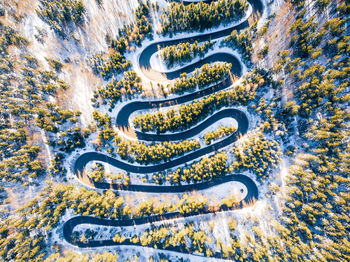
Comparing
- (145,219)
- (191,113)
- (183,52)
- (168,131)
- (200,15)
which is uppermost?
(200,15)

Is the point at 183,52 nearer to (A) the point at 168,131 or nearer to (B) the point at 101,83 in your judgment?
(A) the point at 168,131

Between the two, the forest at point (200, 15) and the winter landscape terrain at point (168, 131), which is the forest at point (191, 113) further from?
the forest at point (200, 15)

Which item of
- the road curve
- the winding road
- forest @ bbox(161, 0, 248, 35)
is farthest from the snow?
forest @ bbox(161, 0, 248, 35)

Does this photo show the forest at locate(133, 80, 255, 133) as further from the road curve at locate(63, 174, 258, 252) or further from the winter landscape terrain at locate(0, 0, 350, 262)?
the road curve at locate(63, 174, 258, 252)

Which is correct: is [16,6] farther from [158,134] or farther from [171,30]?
[158,134]

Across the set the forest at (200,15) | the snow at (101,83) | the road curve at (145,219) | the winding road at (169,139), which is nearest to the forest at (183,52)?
the snow at (101,83)

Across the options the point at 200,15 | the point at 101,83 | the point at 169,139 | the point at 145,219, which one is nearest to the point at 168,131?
the point at 169,139

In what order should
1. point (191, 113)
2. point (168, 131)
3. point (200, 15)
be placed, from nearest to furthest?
point (191, 113) < point (200, 15) < point (168, 131)
